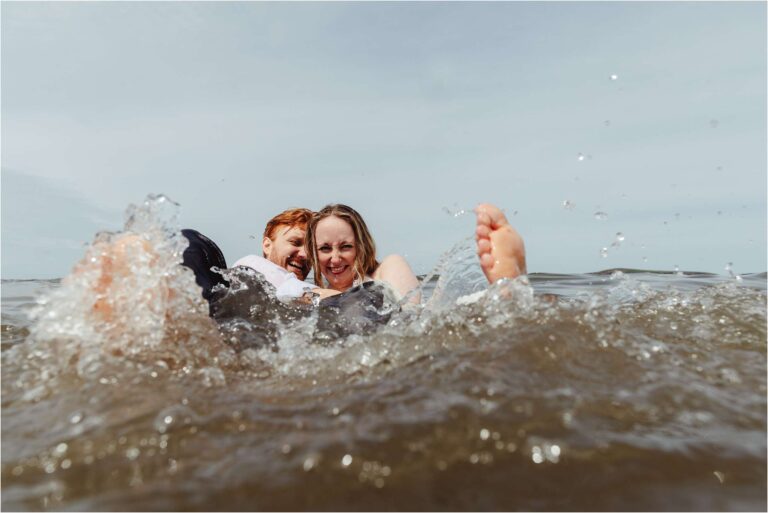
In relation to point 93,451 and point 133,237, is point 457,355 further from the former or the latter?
point 133,237

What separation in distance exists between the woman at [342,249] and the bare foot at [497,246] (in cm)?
121

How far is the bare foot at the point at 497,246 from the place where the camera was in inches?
136

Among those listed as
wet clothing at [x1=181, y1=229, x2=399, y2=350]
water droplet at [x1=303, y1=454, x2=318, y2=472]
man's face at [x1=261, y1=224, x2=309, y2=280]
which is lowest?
water droplet at [x1=303, y1=454, x2=318, y2=472]

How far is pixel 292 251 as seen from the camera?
5227 millimetres

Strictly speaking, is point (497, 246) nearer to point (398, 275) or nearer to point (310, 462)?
point (398, 275)

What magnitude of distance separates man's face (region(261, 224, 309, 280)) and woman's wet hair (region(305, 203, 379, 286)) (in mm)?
248

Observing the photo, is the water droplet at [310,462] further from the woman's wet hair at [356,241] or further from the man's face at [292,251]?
the man's face at [292,251]

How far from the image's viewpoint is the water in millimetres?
1482

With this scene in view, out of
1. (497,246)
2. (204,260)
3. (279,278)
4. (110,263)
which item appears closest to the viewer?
(110,263)

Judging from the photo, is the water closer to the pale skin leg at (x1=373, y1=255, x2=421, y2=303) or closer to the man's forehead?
the pale skin leg at (x1=373, y1=255, x2=421, y2=303)

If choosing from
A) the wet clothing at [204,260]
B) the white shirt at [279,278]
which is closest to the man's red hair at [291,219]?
the white shirt at [279,278]

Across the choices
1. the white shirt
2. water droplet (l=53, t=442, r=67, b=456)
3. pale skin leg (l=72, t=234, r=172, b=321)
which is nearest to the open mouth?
the white shirt

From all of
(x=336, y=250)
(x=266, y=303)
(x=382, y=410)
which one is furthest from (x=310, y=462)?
(x=336, y=250)

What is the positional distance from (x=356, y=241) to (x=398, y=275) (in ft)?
1.91
